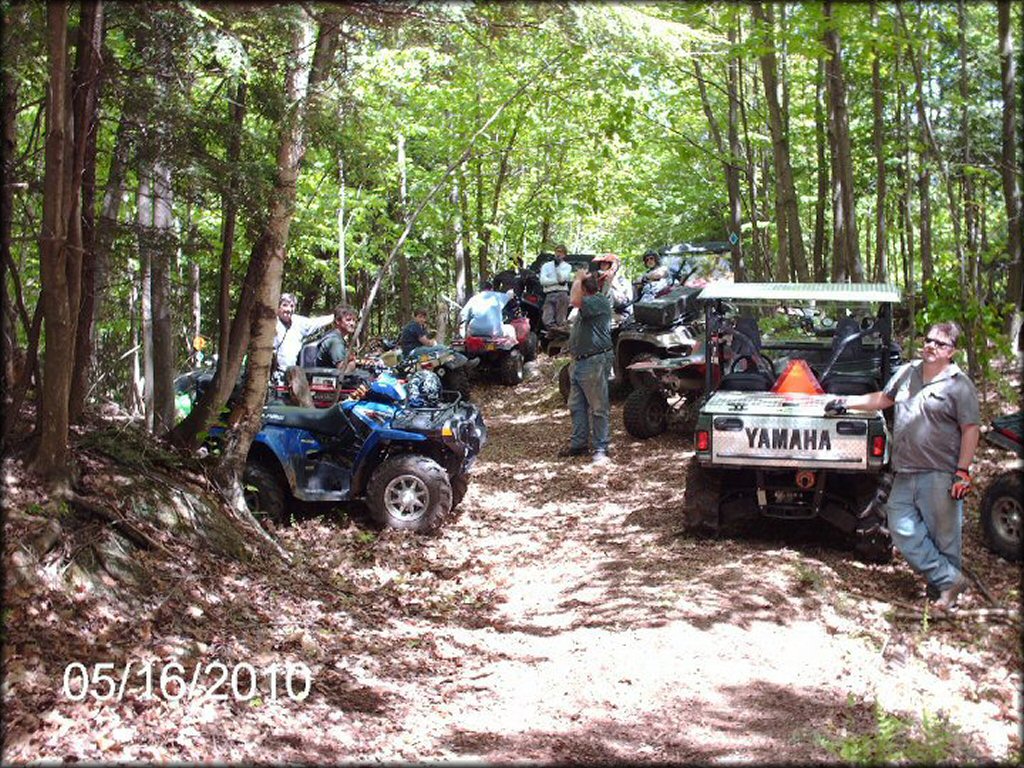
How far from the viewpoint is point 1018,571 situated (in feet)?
25.3

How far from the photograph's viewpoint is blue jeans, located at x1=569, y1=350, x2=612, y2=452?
1162 cm

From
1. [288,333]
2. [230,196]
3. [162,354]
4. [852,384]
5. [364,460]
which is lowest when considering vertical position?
[364,460]

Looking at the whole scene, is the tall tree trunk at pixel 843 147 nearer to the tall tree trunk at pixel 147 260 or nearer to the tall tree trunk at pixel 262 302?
the tall tree trunk at pixel 262 302

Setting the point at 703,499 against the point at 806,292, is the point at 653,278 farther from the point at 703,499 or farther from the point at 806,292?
the point at 703,499

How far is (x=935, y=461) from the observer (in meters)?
6.75

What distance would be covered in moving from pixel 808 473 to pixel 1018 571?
5.41ft

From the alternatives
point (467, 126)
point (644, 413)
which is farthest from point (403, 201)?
point (644, 413)

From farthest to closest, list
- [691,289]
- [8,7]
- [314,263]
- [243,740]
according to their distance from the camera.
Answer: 1. [314,263]
2. [691,289]
3. [8,7]
4. [243,740]

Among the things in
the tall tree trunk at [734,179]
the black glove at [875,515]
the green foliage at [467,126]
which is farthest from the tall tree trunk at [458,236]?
the black glove at [875,515]

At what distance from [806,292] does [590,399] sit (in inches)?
141

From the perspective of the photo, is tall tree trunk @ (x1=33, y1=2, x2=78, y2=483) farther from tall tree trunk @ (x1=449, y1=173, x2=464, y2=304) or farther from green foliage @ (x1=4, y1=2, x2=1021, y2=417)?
tall tree trunk @ (x1=449, y1=173, x2=464, y2=304)

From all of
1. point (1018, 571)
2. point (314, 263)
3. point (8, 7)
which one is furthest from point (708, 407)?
point (314, 263)

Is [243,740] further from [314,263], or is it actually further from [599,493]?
[314,263]

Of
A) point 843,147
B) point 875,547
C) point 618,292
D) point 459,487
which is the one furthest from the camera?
point 618,292
